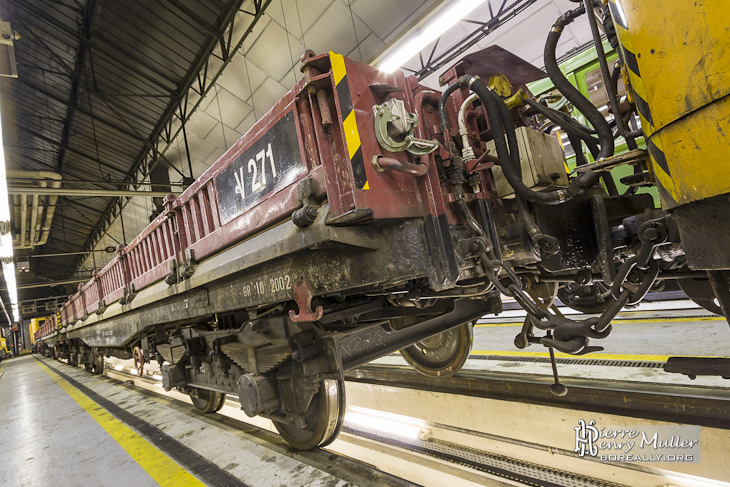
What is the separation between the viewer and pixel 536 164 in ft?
6.54

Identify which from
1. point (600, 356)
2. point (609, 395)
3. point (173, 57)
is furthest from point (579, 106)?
point (173, 57)

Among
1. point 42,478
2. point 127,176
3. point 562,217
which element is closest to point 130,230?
point 127,176

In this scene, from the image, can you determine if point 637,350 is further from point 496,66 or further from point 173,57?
point 173,57

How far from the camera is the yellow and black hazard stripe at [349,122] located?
1.70 m

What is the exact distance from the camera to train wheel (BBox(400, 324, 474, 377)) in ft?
12.2

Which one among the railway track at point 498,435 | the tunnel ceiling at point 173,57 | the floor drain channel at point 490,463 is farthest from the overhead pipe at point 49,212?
the floor drain channel at point 490,463

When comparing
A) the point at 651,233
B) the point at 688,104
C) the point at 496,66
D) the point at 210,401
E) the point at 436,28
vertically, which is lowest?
the point at 210,401

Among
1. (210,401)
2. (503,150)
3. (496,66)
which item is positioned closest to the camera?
(503,150)

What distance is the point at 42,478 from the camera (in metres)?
3.22

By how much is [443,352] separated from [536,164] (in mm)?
2539

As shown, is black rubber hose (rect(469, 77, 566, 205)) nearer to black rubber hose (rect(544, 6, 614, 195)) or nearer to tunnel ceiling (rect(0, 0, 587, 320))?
black rubber hose (rect(544, 6, 614, 195))

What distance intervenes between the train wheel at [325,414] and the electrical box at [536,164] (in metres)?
1.73

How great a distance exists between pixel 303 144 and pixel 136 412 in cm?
500

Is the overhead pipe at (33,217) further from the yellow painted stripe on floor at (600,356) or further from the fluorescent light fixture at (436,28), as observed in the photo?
the yellow painted stripe on floor at (600,356)
